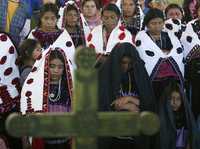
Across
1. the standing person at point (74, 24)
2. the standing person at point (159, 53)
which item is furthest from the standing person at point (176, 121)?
the standing person at point (74, 24)

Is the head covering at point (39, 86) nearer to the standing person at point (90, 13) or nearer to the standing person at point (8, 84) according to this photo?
the standing person at point (8, 84)

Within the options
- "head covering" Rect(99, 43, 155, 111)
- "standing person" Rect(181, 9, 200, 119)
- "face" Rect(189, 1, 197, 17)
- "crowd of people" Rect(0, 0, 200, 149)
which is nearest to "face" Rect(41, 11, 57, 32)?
"crowd of people" Rect(0, 0, 200, 149)

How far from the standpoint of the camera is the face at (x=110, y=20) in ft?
19.7

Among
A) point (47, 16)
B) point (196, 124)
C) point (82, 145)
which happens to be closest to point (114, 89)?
point (196, 124)

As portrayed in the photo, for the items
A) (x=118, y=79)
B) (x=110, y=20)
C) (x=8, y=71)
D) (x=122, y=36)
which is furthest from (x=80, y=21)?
(x=118, y=79)

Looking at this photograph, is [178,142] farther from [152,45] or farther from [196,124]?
[152,45]

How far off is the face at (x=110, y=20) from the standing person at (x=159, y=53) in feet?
0.92

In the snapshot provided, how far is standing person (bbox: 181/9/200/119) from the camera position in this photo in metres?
6.13

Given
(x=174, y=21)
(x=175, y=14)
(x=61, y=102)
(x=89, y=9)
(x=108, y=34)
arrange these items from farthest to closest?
(x=175, y=14) < (x=89, y=9) < (x=174, y=21) < (x=108, y=34) < (x=61, y=102)

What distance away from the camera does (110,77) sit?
5.22m

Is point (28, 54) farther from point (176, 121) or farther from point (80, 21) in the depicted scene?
point (176, 121)

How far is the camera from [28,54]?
231 inches

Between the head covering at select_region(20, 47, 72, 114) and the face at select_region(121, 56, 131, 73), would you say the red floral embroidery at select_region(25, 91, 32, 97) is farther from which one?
the face at select_region(121, 56, 131, 73)

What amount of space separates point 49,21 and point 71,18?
376mm
